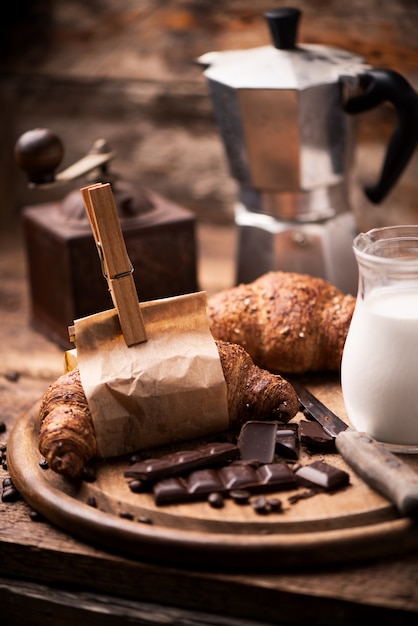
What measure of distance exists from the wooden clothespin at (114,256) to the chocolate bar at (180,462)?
17cm

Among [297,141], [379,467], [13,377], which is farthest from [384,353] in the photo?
[13,377]

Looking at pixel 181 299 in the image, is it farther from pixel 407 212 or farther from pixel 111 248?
pixel 407 212

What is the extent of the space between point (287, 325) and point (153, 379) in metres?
0.31

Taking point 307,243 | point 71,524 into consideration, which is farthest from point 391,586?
point 307,243

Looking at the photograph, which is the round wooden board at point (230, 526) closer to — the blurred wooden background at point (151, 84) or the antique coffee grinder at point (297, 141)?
the antique coffee grinder at point (297, 141)

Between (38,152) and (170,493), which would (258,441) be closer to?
(170,493)

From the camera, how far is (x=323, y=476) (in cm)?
113

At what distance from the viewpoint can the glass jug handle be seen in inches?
62.9

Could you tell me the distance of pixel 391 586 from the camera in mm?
1003

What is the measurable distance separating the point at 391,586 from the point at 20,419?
2.02 feet

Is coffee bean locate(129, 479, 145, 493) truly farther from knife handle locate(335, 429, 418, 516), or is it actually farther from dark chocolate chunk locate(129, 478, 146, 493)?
knife handle locate(335, 429, 418, 516)

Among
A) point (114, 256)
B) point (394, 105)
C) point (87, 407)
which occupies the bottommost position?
point (87, 407)

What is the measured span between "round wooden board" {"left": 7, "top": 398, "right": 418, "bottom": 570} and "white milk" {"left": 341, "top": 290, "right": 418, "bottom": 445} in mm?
90

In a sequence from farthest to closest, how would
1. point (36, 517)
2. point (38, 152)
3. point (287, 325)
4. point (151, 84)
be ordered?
point (151, 84)
point (38, 152)
point (287, 325)
point (36, 517)
